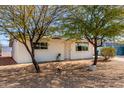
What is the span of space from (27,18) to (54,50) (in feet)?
36.5

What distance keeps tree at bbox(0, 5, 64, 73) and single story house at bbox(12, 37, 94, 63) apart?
7.26 metres

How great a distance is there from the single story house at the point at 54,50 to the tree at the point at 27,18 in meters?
7.26

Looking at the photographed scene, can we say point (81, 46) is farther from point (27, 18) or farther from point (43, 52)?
point (27, 18)

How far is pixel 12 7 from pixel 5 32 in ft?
8.48

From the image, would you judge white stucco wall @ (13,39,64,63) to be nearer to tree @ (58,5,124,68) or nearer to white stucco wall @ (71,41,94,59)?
white stucco wall @ (71,41,94,59)

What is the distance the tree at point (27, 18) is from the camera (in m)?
13.2

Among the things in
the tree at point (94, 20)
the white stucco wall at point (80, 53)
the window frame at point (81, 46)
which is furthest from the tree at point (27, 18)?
the window frame at point (81, 46)

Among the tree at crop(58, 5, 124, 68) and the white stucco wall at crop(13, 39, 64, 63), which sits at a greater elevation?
the tree at crop(58, 5, 124, 68)

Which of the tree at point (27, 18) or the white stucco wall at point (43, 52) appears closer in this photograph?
the tree at point (27, 18)

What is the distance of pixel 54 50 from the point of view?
24.4m

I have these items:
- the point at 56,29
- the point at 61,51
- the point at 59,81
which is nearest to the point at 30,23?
the point at 56,29

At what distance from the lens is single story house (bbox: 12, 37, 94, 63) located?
22125 mm

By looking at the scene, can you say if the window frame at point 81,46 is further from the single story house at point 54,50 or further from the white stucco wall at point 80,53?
the white stucco wall at point 80,53

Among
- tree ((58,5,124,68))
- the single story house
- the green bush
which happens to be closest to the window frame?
the single story house
